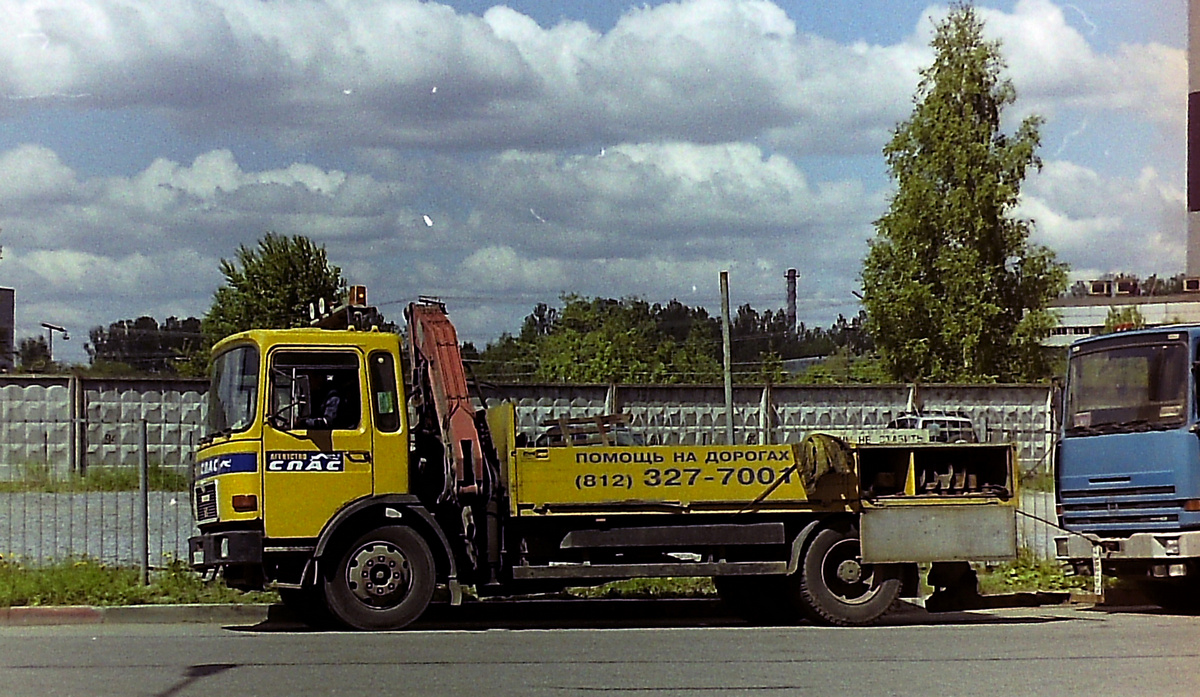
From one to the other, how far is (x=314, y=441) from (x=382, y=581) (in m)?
1.33

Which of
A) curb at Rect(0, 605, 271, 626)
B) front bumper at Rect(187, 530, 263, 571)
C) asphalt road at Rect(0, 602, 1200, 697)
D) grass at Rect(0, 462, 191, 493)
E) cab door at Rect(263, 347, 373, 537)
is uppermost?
cab door at Rect(263, 347, 373, 537)

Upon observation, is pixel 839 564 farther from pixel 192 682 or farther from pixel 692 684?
pixel 192 682

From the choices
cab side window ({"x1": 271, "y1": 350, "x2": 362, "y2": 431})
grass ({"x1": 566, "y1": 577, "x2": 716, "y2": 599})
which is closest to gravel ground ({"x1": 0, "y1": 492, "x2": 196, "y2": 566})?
cab side window ({"x1": 271, "y1": 350, "x2": 362, "y2": 431})

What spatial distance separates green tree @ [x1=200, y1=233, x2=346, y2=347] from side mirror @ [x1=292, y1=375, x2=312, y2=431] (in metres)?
30.9

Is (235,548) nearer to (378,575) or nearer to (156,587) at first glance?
(378,575)

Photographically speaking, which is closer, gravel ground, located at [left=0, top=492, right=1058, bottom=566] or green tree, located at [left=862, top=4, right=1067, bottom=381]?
gravel ground, located at [left=0, top=492, right=1058, bottom=566]

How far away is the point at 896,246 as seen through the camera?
3158 cm

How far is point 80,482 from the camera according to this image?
17016mm

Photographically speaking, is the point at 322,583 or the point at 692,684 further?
the point at 322,583

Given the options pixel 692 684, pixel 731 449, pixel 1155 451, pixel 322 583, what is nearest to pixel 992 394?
pixel 1155 451

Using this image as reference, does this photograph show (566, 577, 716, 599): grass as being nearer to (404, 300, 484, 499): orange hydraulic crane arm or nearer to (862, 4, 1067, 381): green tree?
(404, 300, 484, 499): orange hydraulic crane arm

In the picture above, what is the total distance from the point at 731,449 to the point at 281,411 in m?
3.90

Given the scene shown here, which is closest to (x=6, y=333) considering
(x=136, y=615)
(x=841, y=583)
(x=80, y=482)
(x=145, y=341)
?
(x=145, y=341)

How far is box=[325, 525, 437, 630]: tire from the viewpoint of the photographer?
12.8m
